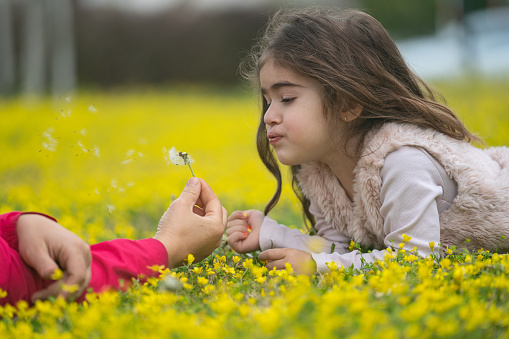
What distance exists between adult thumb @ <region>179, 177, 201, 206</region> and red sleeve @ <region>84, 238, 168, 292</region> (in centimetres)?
26

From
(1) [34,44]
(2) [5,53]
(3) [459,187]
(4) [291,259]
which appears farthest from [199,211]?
(2) [5,53]

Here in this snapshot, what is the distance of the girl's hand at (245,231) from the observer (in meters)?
2.90

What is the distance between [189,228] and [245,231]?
0.57 m

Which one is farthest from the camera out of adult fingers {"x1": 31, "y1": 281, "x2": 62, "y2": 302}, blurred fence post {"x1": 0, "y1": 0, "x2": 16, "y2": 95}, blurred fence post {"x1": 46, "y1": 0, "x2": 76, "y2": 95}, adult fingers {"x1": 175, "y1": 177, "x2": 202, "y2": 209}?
blurred fence post {"x1": 0, "y1": 0, "x2": 16, "y2": 95}

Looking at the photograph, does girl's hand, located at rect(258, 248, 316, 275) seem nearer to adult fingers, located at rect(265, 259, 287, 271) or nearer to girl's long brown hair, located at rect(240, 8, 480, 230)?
adult fingers, located at rect(265, 259, 287, 271)

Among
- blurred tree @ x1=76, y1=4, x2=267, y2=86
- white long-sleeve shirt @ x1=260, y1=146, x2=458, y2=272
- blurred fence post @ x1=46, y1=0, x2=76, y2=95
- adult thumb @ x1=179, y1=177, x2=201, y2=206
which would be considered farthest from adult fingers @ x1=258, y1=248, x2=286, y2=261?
blurred tree @ x1=76, y1=4, x2=267, y2=86

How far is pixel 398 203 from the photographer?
244 centimetres

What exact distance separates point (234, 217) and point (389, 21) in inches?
1058

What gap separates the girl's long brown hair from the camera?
2.71 metres

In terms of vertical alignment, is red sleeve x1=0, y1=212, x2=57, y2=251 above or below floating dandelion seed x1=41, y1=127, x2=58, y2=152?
below

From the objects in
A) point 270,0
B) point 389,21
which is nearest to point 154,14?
point 270,0

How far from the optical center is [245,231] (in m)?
2.96

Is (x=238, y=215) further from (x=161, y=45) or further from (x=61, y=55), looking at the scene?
(x=161, y=45)

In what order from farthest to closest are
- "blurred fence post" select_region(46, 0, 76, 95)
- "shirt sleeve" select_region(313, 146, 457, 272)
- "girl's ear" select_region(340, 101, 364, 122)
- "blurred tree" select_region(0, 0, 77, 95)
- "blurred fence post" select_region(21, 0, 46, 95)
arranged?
"blurred fence post" select_region(46, 0, 76, 95) < "blurred tree" select_region(0, 0, 77, 95) < "blurred fence post" select_region(21, 0, 46, 95) < "girl's ear" select_region(340, 101, 364, 122) < "shirt sleeve" select_region(313, 146, 457, 272)
